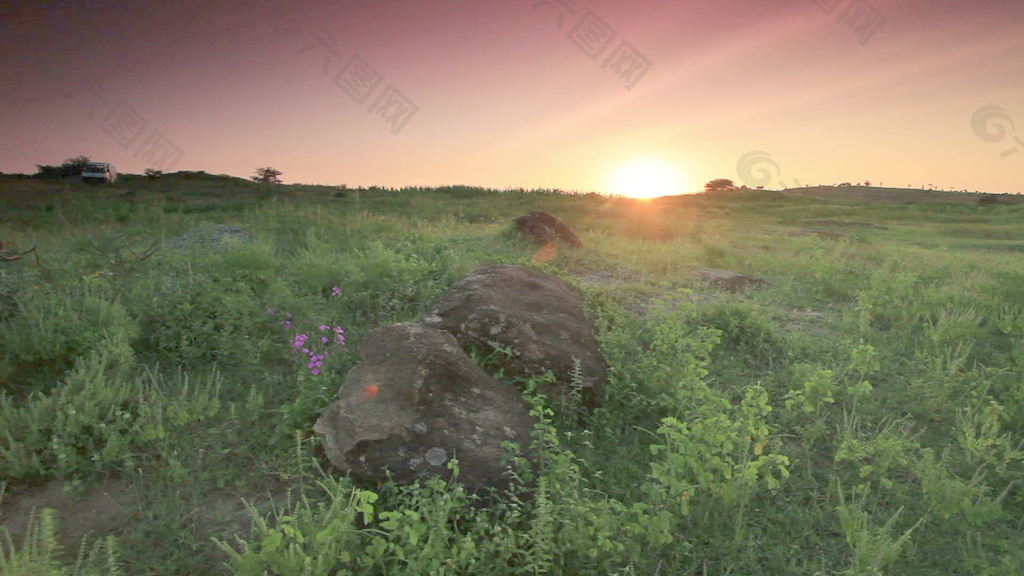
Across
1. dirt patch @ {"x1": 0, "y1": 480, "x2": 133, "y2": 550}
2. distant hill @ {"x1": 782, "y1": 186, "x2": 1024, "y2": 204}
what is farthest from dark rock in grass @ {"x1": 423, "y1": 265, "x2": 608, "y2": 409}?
distant hill @ {"x1": 782, "y1": 186, "x2": 1024, "y2": 204}

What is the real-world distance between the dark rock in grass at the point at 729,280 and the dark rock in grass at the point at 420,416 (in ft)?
19.4

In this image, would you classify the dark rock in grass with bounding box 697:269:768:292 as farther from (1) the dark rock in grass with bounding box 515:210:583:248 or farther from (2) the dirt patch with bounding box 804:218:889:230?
(2) the dirt patch with bounding box 804:218:889:230

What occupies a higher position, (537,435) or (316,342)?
(316,342)

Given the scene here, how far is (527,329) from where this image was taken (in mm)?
5176

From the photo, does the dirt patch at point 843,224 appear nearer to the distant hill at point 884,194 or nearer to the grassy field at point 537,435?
the grassy field at point 537,435

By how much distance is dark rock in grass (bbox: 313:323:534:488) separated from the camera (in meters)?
3.57

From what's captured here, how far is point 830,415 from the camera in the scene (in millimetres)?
5145

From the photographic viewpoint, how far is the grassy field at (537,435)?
3.20 metres

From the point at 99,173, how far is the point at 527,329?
36262 mm

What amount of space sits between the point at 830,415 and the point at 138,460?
5.75 m

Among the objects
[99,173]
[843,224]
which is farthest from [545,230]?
[99,173]

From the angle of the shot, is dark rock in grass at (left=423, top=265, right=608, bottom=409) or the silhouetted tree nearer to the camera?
dark rock in grass at (left=423, top=265, right=608, bottom=409)

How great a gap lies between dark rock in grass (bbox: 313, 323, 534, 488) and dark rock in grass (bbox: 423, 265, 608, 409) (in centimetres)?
43

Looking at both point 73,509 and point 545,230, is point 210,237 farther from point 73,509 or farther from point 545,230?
point 73,509
